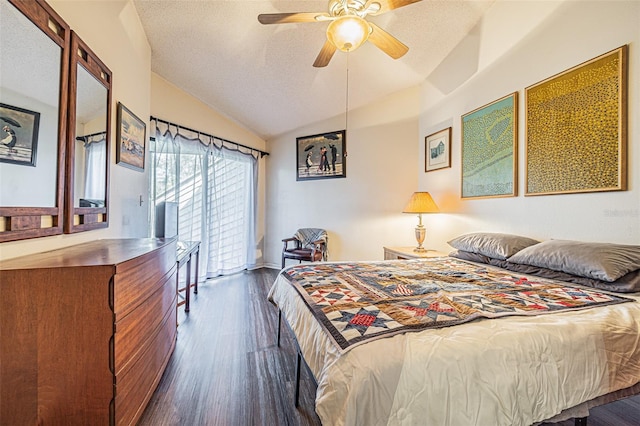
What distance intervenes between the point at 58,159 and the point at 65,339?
35.7 inches

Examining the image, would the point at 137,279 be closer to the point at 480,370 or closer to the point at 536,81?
the point at 480,370

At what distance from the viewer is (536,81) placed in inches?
84.4

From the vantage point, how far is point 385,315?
42.3 inches

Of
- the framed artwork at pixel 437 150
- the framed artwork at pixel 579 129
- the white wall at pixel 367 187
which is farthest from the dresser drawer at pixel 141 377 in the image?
the framed artwork at pixel 437 150

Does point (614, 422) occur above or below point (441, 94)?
below

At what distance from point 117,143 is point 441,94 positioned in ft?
11.7

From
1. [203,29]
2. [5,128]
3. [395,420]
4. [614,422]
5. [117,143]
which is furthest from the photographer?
[203,29]

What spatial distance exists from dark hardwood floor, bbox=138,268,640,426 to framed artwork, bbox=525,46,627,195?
4.71 feet

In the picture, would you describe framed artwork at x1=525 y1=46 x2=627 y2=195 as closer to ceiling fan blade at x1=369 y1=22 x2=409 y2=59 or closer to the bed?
the bed

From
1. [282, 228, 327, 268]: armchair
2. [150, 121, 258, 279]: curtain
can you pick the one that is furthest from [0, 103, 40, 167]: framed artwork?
[282, 228, 327, 268]: armchair

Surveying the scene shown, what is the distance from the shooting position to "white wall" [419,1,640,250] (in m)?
1.59

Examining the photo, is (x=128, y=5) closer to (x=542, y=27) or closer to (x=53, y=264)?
(x=53, y=264)

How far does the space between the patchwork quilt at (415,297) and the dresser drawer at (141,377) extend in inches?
35.2

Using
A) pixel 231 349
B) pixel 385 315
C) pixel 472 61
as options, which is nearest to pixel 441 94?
pixel 472 61
